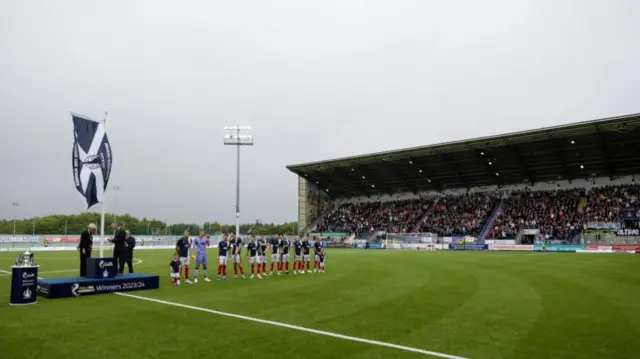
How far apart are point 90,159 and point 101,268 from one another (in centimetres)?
370

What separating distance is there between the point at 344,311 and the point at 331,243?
5212cm

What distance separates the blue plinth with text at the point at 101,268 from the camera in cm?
1314

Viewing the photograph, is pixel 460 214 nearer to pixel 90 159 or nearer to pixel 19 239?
pixel 90 159

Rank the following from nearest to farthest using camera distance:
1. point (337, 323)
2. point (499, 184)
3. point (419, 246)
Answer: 1. point (337, 323)
2. point (419, 246)
3. point (499, 184)

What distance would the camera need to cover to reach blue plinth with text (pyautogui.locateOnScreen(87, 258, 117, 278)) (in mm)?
13139

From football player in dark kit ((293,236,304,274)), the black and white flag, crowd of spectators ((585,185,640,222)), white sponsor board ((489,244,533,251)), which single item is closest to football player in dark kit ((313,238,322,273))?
football player in dark kit ((293,236,304,274))

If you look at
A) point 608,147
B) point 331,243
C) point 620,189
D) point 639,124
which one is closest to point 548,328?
point 639,124

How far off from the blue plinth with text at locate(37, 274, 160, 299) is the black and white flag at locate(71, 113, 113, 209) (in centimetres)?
258

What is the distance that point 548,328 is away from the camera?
8.38m

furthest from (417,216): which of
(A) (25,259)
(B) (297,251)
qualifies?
(A) (25,259)

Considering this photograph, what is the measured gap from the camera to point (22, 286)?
11.0 meters

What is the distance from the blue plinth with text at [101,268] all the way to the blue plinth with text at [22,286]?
2.02 meters

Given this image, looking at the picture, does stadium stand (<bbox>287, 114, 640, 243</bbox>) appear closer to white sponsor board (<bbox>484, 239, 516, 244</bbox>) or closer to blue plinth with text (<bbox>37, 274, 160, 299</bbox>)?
white sponsor board (<bbox>484, 239, 516, 244</bbox>)

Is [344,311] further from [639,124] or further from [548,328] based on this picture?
[639,124]
